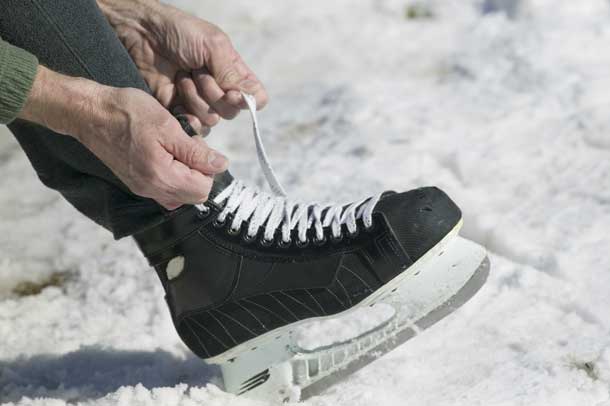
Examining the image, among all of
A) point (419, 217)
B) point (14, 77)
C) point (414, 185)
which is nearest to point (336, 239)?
point (419, 217)

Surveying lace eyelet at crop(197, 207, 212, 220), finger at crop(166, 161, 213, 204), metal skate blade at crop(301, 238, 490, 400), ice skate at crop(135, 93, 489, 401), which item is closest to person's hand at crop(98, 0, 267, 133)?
ice skate at crop(135, 93, 489, 401)

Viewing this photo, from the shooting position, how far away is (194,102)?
1625 millimetres

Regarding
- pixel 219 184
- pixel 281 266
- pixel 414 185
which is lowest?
pixel 414 185

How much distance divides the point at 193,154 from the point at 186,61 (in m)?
0.43

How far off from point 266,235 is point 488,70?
148 centimetres

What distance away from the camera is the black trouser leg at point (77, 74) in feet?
4.42

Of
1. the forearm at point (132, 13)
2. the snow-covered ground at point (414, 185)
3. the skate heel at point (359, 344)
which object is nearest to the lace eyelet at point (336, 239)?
the skate heel at point (359, 344)

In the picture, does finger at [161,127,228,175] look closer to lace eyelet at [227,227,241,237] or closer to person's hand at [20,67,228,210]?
person's hand at [20,67,228,210]

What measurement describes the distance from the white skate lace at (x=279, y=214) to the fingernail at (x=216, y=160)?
0.61ft

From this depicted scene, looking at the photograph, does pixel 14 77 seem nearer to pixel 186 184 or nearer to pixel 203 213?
pixel 186 184

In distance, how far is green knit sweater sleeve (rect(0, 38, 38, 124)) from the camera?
1.20 m

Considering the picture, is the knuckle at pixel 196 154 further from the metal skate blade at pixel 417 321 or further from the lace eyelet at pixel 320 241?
the metal skate blade at pixel 417 321

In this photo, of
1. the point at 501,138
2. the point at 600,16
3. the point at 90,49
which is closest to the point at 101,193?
the point at 90,49

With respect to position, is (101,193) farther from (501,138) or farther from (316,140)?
(501,138)
